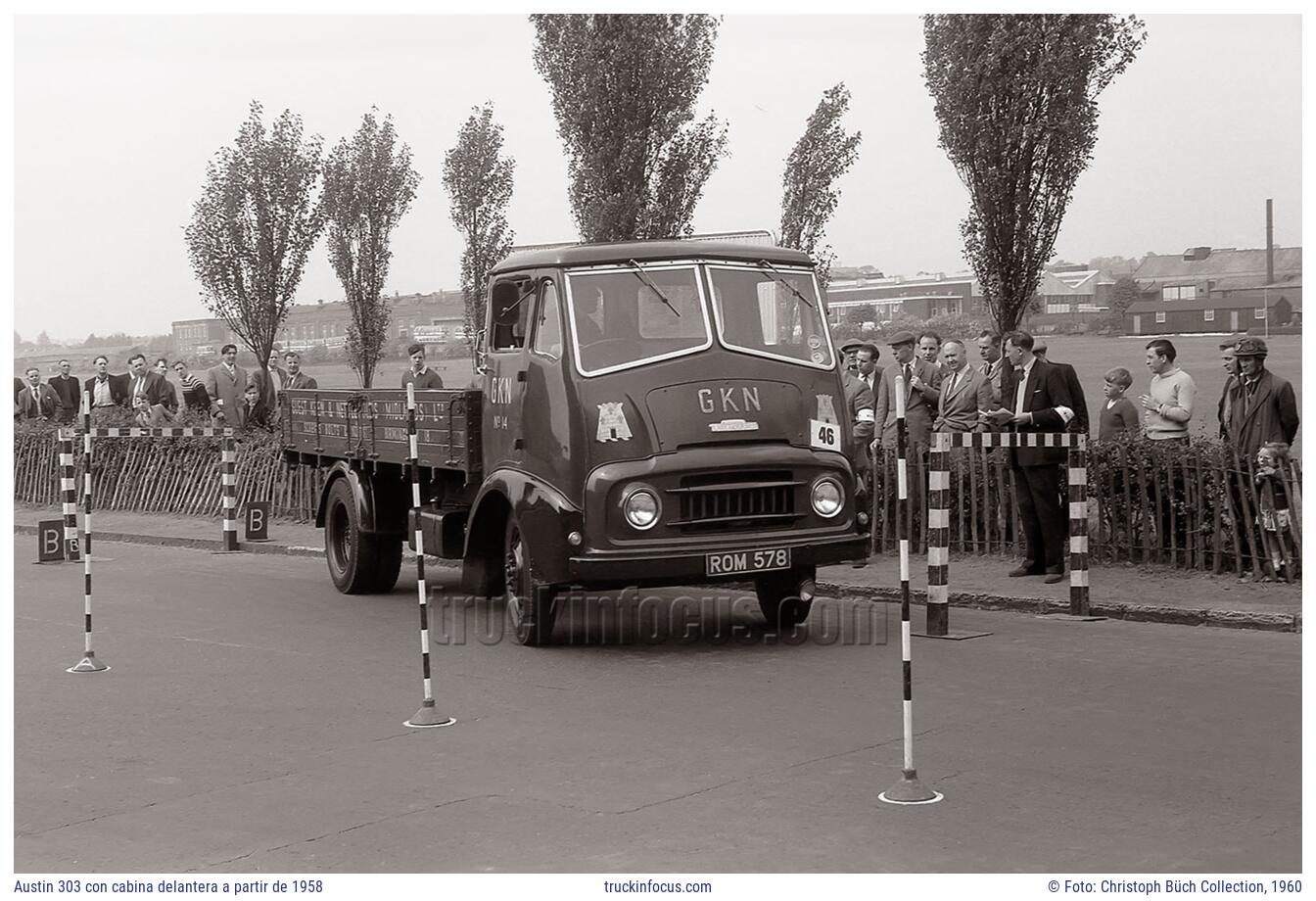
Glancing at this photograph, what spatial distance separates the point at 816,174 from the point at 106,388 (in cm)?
1339

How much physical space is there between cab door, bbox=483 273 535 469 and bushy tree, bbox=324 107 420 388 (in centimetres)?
2675

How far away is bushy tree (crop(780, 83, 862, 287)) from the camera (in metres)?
31.1

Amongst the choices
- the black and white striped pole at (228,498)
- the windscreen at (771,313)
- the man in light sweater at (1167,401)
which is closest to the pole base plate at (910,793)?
the windscreen at (771,313)

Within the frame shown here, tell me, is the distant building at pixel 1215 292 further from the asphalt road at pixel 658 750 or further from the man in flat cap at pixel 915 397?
the asphalt road at pixel 658 750

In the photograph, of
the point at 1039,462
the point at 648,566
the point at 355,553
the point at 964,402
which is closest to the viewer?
the point at 648,566

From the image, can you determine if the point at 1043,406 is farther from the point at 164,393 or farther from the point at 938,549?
the point at 164,393

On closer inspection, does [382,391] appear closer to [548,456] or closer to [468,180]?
[548,456]

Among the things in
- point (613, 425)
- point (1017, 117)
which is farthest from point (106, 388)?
point (613, 425)

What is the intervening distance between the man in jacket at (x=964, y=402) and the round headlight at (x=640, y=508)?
4.90 metres

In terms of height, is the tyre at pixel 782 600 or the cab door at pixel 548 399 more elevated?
the cab door at pixel 548 399

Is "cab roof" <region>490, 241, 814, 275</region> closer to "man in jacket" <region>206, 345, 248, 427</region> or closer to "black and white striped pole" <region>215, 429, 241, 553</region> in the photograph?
"black and white striped pole" <region>215, 429, 241, 553</region>

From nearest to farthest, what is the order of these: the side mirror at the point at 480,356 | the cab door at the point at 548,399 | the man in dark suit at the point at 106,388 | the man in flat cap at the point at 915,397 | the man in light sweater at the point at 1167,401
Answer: the cab door at the point at 548,399, the side mirror at the point at 480,356, the man in light sweater at the point at 1167,401, the man in flat cap at the point at 915,397, the man in dark suit at the point at 106,388

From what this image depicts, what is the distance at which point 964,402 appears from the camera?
15.3 metres

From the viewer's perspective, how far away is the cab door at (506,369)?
11844 mm
